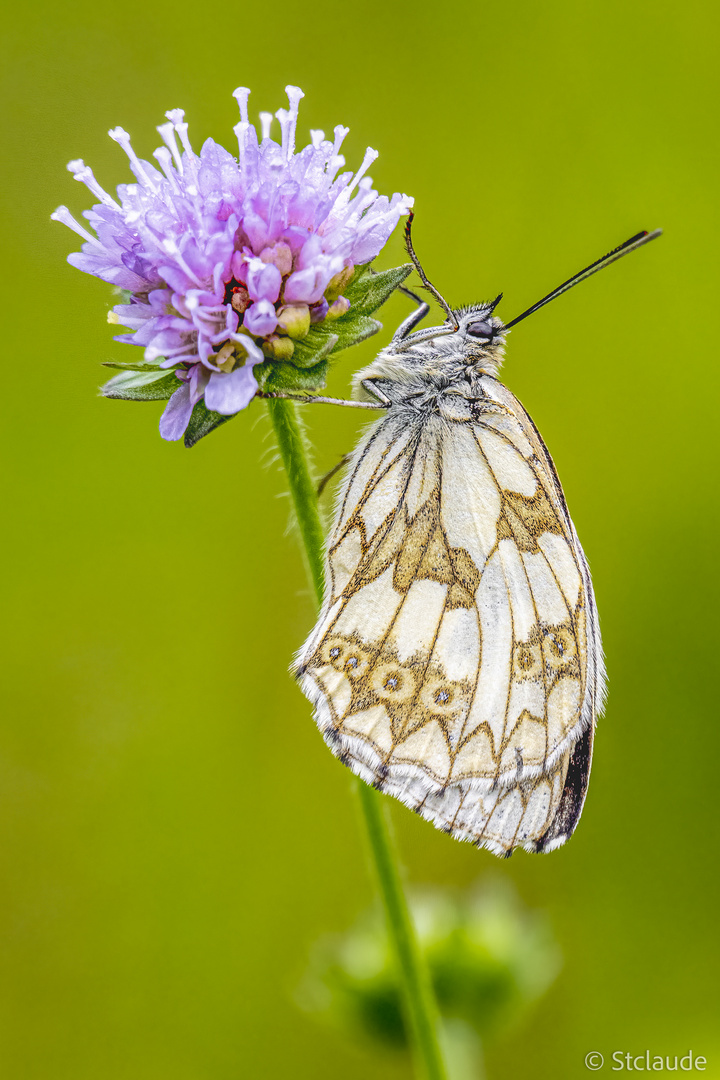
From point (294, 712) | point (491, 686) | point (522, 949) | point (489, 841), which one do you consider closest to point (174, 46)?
point (294, 712)

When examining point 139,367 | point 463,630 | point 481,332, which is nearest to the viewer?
point 139,367

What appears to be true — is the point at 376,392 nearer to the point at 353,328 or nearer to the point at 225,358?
the point at 353,328

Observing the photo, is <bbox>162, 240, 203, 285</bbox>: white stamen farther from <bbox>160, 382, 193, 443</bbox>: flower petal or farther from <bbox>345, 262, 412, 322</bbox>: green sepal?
<bbox>345, 262, 412, 322</bbox>: green sepal

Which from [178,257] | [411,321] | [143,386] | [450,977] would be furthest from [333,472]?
[450,977]

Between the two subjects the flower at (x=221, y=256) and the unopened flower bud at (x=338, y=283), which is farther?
the unopened flower bud at (x=338, y=283)

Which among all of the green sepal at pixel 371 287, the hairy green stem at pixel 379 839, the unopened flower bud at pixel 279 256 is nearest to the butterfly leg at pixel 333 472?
the hairy green stem at pixel 379 839

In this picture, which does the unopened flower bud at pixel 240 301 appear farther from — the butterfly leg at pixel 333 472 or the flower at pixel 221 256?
the butterfly leg at pixel 333 472

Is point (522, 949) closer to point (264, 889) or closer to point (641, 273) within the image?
point (264, 889)
